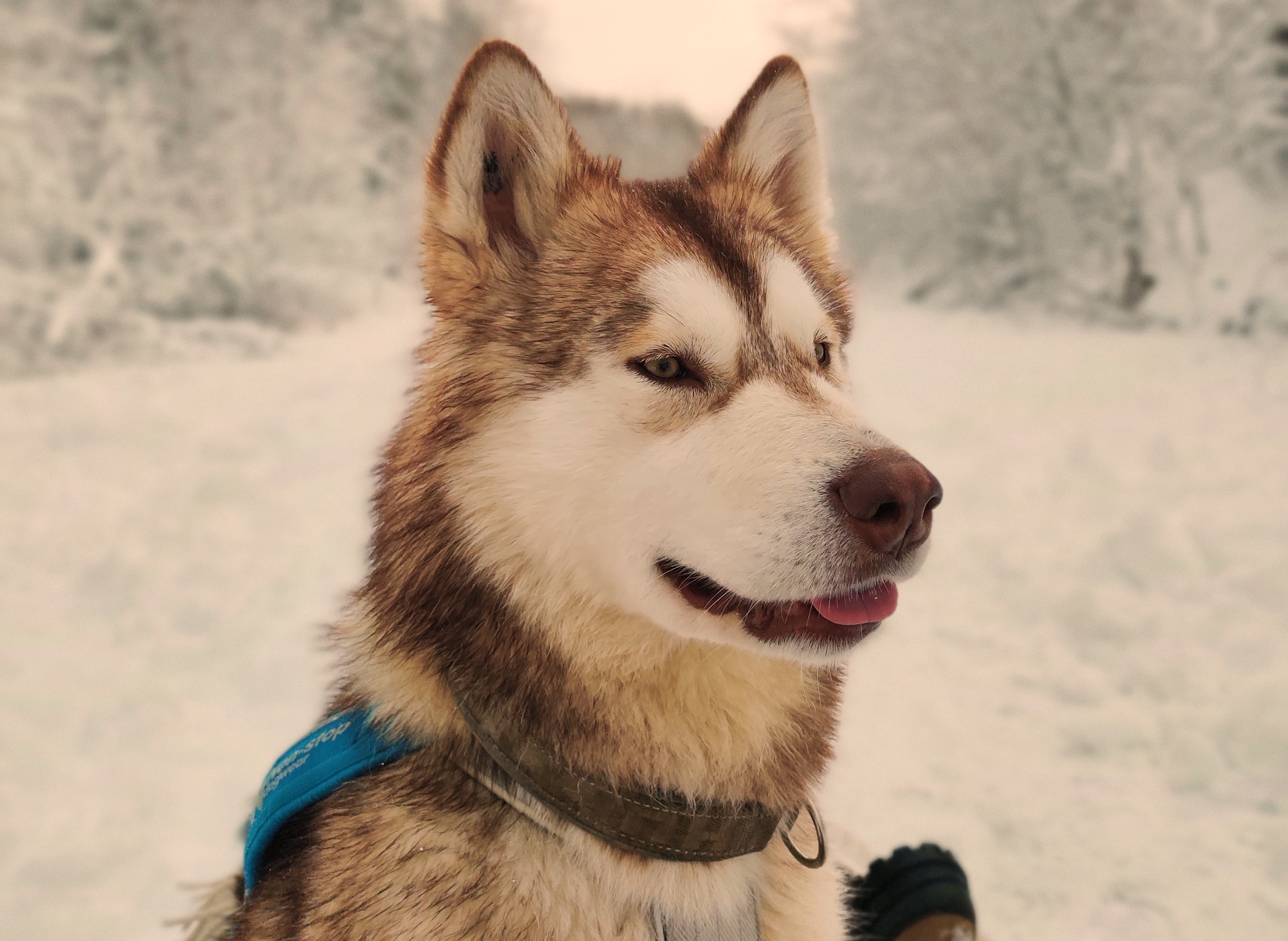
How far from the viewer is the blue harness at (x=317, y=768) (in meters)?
1.71

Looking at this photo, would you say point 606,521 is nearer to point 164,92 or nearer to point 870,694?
point 870,694

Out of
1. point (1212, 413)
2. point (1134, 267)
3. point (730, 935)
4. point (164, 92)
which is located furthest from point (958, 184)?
point (730, 935)

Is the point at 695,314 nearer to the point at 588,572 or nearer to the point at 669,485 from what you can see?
the point at 669,485

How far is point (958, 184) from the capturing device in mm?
19469

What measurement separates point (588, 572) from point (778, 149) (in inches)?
51.8

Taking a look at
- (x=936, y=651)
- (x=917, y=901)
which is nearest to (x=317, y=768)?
(x=917, y=901)

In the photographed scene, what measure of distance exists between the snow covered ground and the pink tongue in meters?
0.08

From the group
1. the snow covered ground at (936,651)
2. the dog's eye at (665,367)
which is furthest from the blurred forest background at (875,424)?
the dog's eye at (665,367)

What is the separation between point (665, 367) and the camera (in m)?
1.75

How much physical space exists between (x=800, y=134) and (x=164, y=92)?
14.4 m

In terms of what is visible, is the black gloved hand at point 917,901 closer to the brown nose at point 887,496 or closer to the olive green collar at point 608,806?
the olive green collar at point 608,806

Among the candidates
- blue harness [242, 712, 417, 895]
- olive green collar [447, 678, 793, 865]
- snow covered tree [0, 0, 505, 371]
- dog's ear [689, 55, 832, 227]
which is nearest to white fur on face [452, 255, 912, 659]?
olive green collar [447, 678, 793, 865]

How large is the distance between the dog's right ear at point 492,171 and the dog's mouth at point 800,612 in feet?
2.72

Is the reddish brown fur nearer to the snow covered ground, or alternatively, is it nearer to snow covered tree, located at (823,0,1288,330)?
the snow covered ground
